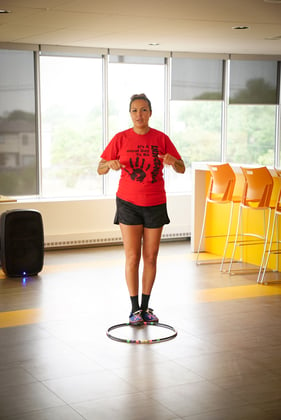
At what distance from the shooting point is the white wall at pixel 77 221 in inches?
327

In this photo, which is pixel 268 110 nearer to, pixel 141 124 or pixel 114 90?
pixel 114 90

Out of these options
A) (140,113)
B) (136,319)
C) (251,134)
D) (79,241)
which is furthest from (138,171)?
(251,134)

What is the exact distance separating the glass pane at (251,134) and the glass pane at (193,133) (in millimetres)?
234

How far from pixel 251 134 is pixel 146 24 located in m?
3.87

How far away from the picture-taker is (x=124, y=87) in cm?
893

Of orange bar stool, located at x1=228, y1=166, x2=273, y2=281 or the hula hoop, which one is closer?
the hula hoop

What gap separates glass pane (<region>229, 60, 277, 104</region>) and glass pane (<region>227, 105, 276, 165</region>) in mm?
120

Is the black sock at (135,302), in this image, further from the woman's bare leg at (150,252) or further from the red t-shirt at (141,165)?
the red t-shirt at (141,165)

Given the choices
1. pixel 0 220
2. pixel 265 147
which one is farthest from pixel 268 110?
pixel 0 220

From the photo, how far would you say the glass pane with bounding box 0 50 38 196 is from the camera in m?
8.16

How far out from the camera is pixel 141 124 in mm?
4691

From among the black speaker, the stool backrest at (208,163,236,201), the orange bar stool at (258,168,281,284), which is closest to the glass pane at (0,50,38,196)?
the black speaker

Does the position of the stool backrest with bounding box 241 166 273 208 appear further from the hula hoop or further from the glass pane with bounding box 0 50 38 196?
the glass pane with bounding box 0 50 38 196

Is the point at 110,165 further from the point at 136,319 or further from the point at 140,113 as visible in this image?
the point at 136,319
